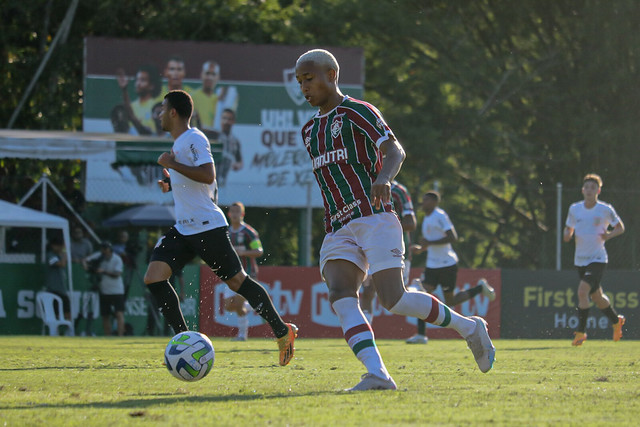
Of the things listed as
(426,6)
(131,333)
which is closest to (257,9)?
(426,6)

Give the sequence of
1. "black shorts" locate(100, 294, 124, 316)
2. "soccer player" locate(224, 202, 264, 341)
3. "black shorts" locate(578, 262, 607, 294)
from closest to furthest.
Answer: "soccer player" locate(224, 202, 264, 341), "black shorts" locate(578, 262, 607, 294), "black shorts" locate(100, 294, 124, 316)

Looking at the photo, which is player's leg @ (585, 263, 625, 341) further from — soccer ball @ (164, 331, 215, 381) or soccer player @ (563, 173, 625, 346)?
soccer ball @ (164, 331, 215, 381)

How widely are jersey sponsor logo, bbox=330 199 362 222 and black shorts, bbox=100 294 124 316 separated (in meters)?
12.4

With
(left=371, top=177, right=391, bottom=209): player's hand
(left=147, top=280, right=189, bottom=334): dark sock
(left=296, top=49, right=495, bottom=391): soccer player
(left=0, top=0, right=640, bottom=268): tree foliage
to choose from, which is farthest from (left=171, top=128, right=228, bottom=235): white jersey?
(left=0, top=0, right=640, bottom=268): tree foliage

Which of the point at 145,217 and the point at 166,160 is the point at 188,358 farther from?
the point at 145,217

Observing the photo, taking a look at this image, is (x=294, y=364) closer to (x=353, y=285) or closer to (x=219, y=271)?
(x=219, y=271)

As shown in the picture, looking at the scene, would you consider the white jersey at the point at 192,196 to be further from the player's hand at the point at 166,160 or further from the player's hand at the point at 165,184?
the player's hand at the point at 166,160

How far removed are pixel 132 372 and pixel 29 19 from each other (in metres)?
21.6

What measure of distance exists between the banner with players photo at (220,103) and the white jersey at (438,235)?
645 centimetres

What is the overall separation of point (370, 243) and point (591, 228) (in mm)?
9258

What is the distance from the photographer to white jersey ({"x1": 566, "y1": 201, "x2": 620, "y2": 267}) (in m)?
15.3

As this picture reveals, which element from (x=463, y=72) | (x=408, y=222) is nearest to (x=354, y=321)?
(x=408, y=222)

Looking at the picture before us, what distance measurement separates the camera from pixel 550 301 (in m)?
19.9

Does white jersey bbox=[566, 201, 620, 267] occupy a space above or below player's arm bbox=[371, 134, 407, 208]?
below
